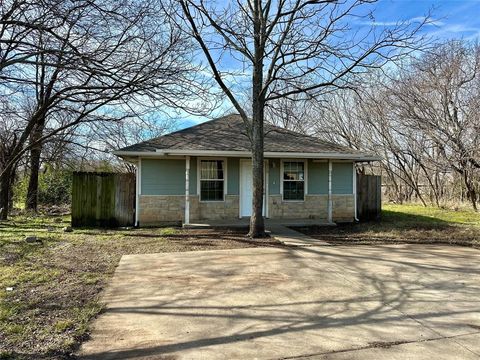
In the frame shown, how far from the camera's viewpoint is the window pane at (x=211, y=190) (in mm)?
13039

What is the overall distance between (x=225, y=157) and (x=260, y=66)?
3.97 m

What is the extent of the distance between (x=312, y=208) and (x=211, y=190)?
380cm

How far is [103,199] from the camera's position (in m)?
12.4

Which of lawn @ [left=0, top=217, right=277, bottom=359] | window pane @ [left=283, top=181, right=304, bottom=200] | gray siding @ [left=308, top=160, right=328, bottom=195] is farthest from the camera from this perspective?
gray siding @ [left=308, top=160, right=328, bottom=195]

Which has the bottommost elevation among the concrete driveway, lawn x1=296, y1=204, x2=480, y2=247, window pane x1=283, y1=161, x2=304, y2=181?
the concrete driveway

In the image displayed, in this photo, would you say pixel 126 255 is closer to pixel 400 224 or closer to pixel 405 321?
pixel 405 321

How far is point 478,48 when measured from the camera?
1733 centimetres

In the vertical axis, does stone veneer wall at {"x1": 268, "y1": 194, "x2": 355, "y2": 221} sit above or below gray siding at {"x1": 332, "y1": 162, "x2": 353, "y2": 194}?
below

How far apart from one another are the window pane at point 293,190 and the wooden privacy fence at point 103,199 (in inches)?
212

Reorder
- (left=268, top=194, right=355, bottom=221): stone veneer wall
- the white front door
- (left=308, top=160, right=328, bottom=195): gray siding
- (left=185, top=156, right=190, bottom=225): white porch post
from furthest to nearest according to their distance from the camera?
(left=308, top=160, right=328, bottom=195): gray siding, (left=268, top=194, right=355, bottom=221): stone veneer wall, the white front door, (left=185, top=156, right=190, bottom=225): white porch post

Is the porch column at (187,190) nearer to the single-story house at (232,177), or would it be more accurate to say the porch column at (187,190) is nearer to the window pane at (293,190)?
the single-story house at (232,177)

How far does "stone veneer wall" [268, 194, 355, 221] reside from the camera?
1349 cm

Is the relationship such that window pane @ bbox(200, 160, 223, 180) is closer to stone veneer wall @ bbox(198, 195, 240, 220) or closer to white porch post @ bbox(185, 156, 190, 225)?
stone veneer wall @ bbox(198, 195, 240, 220)

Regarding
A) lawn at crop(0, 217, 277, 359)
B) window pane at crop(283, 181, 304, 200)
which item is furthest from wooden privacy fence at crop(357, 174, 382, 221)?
lawn at crop(0, 217, 277, 359)
